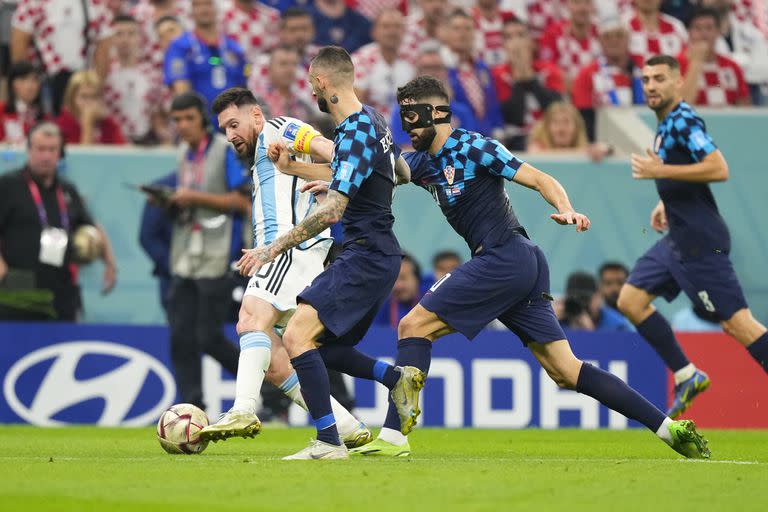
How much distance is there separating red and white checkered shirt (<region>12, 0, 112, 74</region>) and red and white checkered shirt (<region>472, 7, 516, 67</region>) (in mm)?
4275

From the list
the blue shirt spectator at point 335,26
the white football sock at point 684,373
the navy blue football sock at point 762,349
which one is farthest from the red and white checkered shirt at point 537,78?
the navy blue football sock at point 762,349

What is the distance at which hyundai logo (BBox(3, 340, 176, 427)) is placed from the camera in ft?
44.5

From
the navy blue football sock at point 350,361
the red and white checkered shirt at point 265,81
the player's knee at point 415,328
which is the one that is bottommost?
the navy blue football sock at point 350,361

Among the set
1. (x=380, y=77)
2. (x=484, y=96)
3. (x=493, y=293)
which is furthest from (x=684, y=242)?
(x=380, y=77)

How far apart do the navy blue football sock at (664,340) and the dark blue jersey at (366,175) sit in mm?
3327

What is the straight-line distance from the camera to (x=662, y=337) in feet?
36.6

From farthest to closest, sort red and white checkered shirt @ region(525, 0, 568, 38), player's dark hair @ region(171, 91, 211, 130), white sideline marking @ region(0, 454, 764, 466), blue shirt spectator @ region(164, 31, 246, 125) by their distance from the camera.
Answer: red and white checkered shirt @ region(525, 0, 568, 38), blue shirt spectator @ region(164, 31, 246, 125), player's dark hair @ region(171, 91, 211, 130), white sideline marking @ region(0, 454, 764, 466)

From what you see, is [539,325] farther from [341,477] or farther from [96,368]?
[96,368]

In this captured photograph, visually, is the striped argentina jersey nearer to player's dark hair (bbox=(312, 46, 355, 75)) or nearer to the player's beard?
player's dark hair (bbox=(312, 46, 355, 75))

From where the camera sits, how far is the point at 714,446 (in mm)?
10625

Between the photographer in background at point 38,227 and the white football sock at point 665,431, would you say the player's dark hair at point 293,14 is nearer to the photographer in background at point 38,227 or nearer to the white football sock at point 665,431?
the photographer in background at point 38,227

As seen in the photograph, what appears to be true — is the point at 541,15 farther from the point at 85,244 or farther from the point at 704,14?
the point at 85,244

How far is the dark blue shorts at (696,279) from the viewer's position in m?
10.8

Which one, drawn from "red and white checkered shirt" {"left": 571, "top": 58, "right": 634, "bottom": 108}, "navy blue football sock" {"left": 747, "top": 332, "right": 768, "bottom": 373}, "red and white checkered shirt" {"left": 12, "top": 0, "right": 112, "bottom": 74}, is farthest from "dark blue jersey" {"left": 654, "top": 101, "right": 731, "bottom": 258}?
"red and white checkered shirt" {"left": 12, "top": 0, "right": 112, "bottom": 74}
